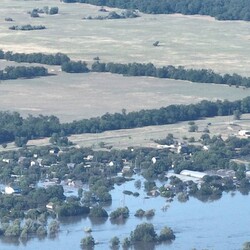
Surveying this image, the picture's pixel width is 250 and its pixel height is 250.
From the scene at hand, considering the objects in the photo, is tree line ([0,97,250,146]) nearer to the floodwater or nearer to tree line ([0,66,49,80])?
the floodwater

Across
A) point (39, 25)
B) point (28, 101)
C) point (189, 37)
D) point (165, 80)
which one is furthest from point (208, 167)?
point (39, 25)

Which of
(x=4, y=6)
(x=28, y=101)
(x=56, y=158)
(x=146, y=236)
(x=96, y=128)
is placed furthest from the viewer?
(x=4, y=6)

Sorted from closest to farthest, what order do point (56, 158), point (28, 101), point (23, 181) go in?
1. point (23, 181)
2. point (56, 158)
3. point (28, 101)

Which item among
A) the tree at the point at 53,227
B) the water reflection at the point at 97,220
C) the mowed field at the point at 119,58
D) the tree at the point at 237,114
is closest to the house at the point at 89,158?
the mowed field at the point at 119,58

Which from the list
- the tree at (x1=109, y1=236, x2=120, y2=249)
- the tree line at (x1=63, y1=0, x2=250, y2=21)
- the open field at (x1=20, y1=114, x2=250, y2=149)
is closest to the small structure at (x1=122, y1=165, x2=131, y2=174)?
the open field at (x1=20, y1=114, x2=250, y2=149)

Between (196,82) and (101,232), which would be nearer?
(101,232)

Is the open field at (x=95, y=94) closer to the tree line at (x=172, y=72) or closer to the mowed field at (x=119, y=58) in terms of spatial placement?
the mowed field at (x=119, y=58)

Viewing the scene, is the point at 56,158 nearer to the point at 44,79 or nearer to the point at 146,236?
the point at 146,236
